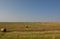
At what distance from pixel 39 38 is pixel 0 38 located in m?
4.10

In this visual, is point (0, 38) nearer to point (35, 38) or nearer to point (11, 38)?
point (11, 38)

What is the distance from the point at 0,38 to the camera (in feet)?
57.9

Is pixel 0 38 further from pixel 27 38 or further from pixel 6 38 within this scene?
pixel 27 38

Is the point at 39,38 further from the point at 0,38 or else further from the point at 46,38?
the point at 0,38

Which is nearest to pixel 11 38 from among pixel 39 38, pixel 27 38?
pixel 27 38

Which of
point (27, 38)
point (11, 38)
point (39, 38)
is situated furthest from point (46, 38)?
point (11, 38)

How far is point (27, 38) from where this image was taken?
18.2 meters

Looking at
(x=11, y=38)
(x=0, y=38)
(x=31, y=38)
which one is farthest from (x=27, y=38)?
(x=0, y=38)

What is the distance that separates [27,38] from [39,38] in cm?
130

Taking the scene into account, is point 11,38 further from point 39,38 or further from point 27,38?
point 39,38

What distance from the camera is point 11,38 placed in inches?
718

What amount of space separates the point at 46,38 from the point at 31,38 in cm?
160

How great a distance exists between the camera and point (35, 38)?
704 inches

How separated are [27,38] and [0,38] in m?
2.86
